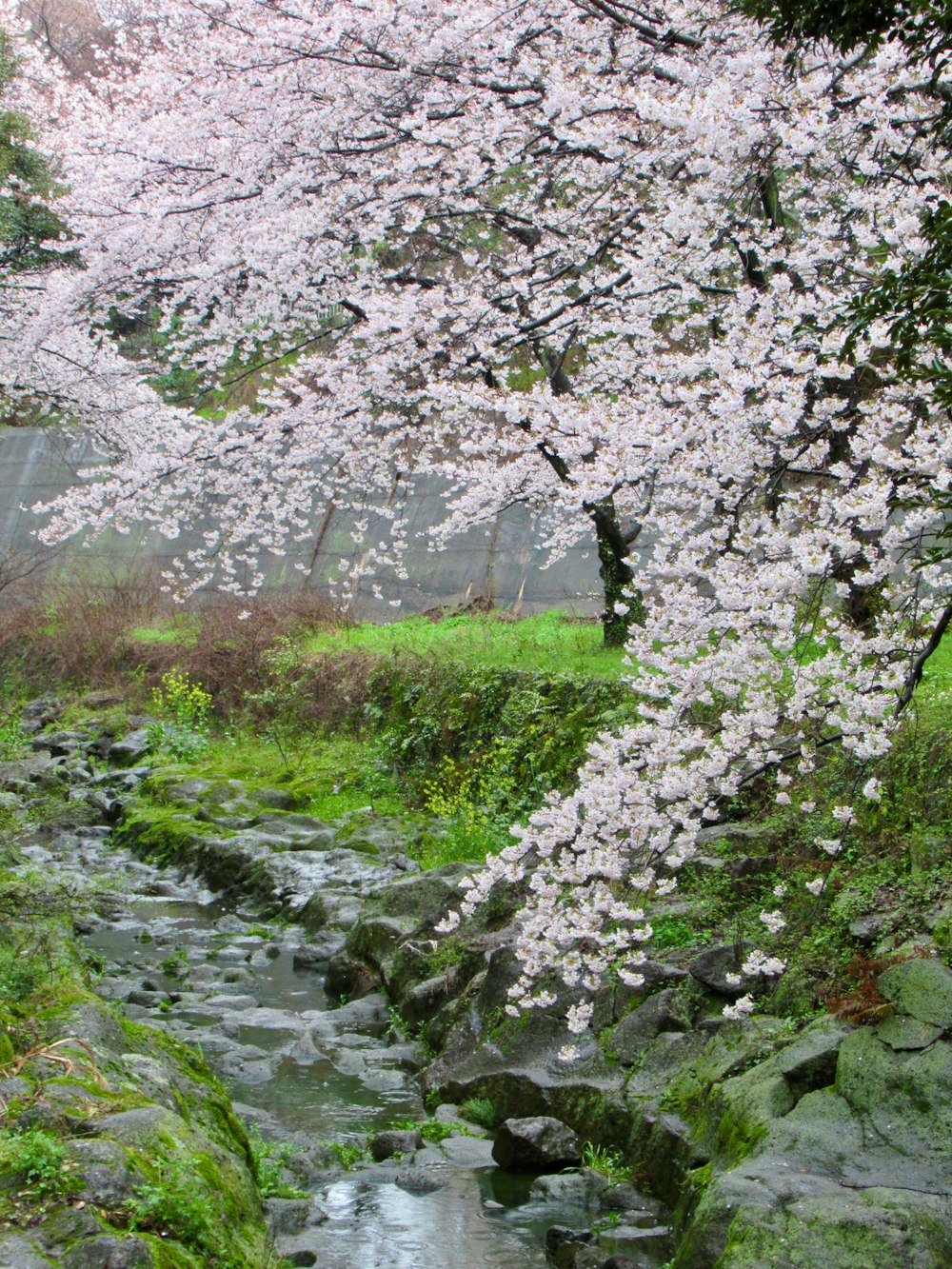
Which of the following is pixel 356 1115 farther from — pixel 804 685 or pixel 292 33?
pixel 292 33

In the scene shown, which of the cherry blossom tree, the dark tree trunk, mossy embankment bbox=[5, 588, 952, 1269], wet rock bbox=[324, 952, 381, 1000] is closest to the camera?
mossy embankment bbox=[5, 588, 952, 1269]

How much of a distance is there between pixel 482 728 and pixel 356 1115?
5.77 meters

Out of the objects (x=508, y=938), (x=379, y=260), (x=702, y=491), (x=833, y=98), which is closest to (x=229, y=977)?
(x=508, y=938)

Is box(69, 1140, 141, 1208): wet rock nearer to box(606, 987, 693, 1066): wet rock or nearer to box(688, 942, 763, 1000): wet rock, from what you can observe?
box(606, 987, 693, 1066): wet rock

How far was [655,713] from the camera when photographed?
480cm

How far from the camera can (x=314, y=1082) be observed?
632 cm

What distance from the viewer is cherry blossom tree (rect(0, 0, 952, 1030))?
4.62 m

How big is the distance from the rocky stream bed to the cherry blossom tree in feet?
1.66

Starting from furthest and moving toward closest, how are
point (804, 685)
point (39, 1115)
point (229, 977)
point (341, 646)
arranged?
point (341, 646), point (229, 977), point (804, 685), point (39, 1115)

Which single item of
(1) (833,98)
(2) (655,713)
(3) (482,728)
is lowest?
(3) (482,728)

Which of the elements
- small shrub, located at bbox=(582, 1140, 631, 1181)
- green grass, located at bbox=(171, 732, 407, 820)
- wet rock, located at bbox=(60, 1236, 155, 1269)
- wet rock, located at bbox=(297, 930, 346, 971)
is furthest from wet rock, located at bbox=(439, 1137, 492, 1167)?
green grass, located at bbox=(171, 732, 407, 820)

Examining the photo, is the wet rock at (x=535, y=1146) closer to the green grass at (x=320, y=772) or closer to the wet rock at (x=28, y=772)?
the wet rock at (x=28, y=772)

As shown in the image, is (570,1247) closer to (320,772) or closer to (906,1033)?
(906,1033)

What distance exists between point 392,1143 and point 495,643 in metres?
8.65
